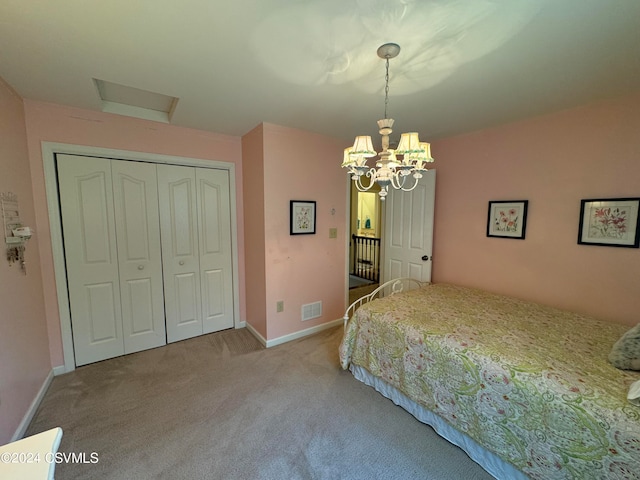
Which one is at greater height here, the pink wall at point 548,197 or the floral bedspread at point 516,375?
the pink wall at point 548,197

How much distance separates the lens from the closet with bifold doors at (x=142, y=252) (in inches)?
94.3

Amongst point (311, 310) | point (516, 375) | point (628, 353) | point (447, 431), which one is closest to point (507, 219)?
point (628, 353)

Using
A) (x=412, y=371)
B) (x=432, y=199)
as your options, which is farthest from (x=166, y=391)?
(x=432, y=199)

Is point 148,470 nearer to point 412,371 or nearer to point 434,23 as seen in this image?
point 412,371

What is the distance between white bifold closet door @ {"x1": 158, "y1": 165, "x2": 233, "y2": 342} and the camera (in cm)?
281

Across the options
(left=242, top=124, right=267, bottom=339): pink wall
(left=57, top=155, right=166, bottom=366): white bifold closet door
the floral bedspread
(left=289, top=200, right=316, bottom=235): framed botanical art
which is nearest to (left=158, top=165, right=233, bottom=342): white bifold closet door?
(left=57, top=155, right=166, bottom=366): white bifold closet door

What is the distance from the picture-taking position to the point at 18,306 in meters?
1.78

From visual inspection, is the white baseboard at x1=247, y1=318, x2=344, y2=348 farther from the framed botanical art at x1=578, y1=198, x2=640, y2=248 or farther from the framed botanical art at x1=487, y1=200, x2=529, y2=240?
the framed botanical art at x1=578, y1=198, x2=640, y2=248

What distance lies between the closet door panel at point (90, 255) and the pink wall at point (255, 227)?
1.28 meters

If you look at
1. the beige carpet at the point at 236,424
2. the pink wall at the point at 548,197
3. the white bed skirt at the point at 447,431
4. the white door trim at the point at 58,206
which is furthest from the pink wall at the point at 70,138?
the pink wall at the point at 548,197

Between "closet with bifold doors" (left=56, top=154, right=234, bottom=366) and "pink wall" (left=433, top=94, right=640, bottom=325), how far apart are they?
272 cm

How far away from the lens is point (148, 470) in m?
1.49

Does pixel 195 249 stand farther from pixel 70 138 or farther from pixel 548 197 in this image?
pixel 548 197

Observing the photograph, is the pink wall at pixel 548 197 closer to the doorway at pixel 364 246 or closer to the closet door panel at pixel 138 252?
the doorway at pixel 364 246
